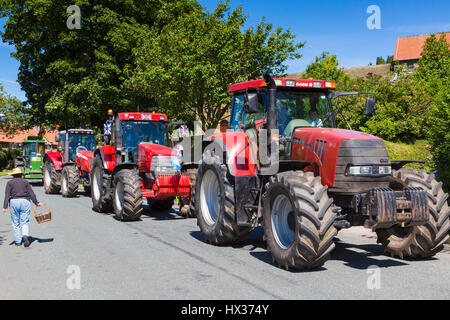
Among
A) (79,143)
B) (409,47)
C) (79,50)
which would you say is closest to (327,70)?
(79,50)

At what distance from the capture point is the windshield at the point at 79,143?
21.4 m

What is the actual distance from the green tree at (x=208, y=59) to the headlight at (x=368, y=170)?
14.3 m

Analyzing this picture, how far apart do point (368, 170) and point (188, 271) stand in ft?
9.80

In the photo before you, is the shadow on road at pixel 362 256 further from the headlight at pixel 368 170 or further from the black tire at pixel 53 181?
the black tire at pixel 53 181

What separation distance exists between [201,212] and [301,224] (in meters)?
3.37

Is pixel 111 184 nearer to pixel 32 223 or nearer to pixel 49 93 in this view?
pixel 32 223

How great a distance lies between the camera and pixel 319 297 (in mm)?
5273

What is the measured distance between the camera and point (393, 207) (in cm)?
607

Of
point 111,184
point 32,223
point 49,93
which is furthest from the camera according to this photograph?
point 49,93

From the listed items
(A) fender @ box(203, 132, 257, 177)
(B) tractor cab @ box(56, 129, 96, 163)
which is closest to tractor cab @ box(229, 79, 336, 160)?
(A) fender @ box(203, 132, 257, 177)

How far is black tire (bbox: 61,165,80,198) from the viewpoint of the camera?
62.0ft

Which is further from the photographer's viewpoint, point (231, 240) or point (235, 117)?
point (235, 117)

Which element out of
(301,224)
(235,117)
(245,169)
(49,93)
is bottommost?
(301,224)
